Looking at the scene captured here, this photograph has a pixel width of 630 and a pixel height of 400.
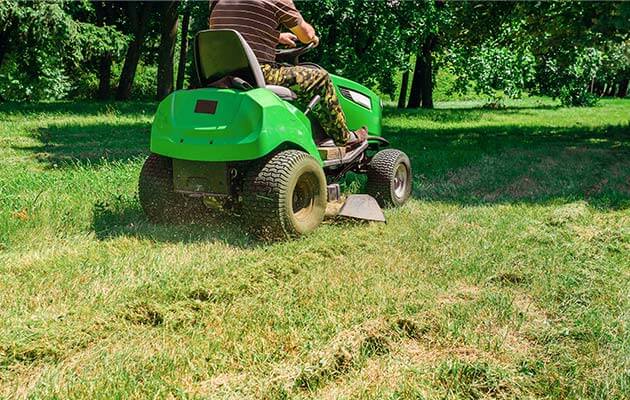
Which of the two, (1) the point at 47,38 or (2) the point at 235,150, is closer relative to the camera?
(2) the point at 235,150

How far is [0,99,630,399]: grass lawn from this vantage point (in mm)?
2359

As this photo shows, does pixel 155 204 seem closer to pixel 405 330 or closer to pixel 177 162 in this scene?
pixel 177 162

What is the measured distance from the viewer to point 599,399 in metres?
2.24

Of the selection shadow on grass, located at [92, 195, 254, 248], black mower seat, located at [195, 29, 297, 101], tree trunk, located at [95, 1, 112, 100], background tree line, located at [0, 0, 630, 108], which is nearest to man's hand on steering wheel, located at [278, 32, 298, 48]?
black mower seat, located at [195, 29, 297, 101]

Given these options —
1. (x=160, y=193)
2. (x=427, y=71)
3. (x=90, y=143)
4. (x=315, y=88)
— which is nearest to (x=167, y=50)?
(x=427, y=71)

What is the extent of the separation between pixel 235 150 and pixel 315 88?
1.02 m

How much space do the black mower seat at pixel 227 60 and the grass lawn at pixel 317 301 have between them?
1.04m

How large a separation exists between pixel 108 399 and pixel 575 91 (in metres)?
28.1

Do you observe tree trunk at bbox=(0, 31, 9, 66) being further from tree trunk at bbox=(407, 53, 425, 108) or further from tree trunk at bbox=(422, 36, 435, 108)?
tree trunk at bbox=(407, 53, 425, 108)

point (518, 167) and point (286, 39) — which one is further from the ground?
point (286, 39)

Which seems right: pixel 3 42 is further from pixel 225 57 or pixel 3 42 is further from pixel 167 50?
pixel 225 57

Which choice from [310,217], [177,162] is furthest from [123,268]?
[310,217]

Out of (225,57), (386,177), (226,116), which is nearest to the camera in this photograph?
(226,116)

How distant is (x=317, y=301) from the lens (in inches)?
122
